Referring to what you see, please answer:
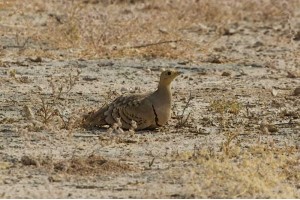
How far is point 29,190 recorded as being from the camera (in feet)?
23.5

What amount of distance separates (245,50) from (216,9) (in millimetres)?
2649

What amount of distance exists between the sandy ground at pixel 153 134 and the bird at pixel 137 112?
11 cm

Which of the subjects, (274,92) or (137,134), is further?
(274,92)

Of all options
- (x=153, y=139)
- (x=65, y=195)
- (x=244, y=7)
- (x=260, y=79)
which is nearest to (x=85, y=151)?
(x=153, y=139)

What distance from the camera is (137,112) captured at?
30.0 ft

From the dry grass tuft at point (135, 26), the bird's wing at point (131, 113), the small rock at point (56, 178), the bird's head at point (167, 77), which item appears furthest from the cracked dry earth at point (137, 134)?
the dry grass tuft at point (135, 26)

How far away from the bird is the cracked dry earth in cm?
10

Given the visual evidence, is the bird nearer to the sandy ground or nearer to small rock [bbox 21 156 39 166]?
the sandy ground

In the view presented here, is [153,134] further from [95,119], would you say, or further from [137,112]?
[95,119]

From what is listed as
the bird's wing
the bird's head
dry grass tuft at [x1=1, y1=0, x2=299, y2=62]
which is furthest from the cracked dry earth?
dry grass tuft at [x1=1, y1=0, x2=299, y2=62]

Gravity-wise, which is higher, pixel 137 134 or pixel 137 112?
pixel 137 112

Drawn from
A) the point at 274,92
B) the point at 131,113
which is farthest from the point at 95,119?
the point at 274,92

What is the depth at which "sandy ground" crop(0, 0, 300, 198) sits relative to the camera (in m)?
7.36

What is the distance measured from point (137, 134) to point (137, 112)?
186mm
